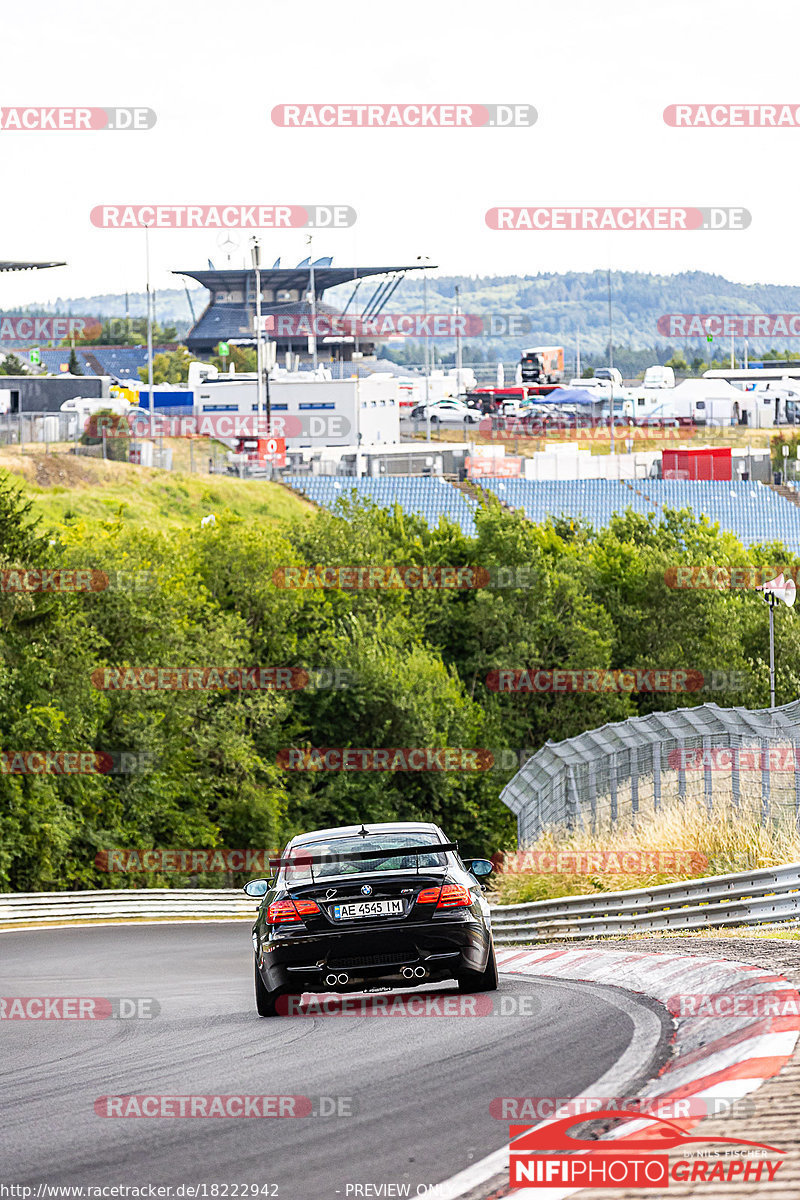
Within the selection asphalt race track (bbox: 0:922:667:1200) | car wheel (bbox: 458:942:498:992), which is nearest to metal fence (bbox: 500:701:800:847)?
asphalt race track (bbox: 0:922:667:1200)

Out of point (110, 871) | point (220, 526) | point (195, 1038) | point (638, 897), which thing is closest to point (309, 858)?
point (195, 1038)

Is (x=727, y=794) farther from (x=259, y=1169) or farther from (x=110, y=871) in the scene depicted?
(x=110, y=871)

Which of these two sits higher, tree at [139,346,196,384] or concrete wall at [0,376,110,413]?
tree at [139,346,196,384]

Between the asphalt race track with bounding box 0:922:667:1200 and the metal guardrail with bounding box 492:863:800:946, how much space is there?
101 inches

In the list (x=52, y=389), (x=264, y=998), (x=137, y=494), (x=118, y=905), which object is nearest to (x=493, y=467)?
(x=137, y=494)

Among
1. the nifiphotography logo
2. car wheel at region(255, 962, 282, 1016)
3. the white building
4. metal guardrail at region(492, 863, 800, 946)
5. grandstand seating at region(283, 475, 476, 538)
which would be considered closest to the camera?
the nifiphotography logo

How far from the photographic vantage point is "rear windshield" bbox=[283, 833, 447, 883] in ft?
33.0

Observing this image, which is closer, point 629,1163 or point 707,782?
point 629,1163

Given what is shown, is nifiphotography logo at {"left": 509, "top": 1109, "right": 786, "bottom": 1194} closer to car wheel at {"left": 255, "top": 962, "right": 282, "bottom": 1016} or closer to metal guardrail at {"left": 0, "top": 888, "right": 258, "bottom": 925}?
car wheel at {"left": 255, "top": 962, "right": 282, "bottom": 1016}

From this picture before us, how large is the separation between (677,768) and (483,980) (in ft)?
30.1

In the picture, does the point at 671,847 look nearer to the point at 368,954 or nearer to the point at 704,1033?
the point at 368,954

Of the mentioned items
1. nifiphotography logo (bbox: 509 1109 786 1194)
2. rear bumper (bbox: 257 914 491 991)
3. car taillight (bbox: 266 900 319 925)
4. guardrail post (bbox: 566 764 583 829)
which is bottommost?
guardrail post (bbox: 566 764 583 829)

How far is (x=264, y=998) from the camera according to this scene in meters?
10.1

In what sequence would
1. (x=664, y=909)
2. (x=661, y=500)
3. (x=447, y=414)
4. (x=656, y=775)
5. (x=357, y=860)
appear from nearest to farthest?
(x=357, y=860)
(x=664, y=909)
(x=656, y=775)
(x=661, y=500)
(x=447, y=414)
